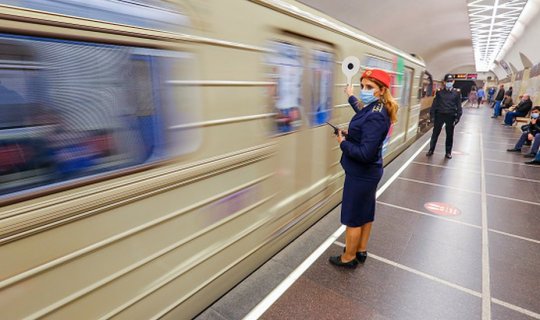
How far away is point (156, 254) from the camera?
5.30 ft

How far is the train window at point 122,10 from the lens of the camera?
1.06 meters

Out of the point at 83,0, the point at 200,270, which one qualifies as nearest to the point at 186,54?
the point at 83,0

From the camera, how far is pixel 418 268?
2.71 meters

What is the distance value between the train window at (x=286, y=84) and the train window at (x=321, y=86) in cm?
25

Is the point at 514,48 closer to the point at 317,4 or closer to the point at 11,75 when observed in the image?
the point at 317,4

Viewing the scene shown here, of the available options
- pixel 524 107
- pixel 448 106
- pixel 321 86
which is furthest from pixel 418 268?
pixel 524 107

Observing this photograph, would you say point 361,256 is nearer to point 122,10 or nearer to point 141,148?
point 141,148

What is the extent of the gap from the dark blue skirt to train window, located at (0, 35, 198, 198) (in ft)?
4.82

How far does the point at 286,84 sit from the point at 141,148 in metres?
1.44

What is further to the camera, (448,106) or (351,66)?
(448,106)

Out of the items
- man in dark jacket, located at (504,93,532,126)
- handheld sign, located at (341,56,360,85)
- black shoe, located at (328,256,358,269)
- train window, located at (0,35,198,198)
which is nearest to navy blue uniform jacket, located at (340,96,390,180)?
black shoe, located at (328,256,358,269)

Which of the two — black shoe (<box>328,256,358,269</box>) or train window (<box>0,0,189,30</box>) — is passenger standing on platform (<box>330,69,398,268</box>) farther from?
train window (<box>0,0,189,30</box>)

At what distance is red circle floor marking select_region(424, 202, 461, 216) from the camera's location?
153 inches

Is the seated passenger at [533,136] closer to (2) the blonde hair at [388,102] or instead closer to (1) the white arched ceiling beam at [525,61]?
(2) the blonde hair at [388,102]
